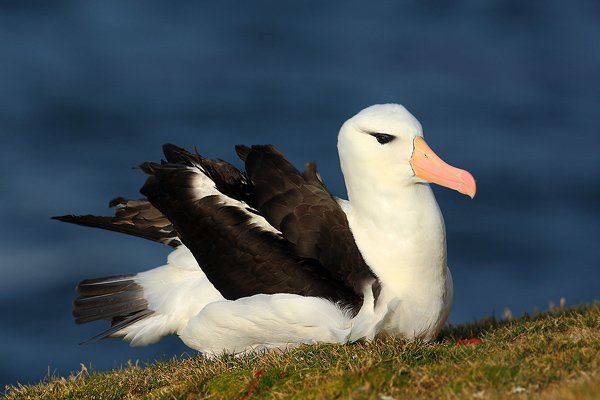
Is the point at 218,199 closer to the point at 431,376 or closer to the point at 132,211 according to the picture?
the point at 132,211

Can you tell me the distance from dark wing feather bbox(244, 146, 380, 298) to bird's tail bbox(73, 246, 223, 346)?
965 mm

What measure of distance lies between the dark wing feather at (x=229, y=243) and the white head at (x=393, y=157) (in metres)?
0.73

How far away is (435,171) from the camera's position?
22.4 feet

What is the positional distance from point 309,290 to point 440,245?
3.11 feet

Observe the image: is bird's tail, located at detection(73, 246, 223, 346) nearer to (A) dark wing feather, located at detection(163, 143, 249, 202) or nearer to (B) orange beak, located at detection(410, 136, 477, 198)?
(A) dark wing feather, located at detection(163, 143, 249, 202)

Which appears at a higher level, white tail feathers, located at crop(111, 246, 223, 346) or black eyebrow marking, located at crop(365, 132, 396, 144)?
black eyebrow marking, located at crop(365, 132, 396, 144)

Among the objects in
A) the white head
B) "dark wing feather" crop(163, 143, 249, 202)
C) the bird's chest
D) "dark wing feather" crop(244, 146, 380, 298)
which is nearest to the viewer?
the bird's chest

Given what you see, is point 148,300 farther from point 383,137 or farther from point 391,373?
point 391,373

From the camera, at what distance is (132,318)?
8000mm

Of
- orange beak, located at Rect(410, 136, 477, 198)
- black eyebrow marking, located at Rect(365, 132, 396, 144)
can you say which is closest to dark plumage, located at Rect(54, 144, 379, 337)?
black eyebrow marking, located at Rect(365, 132, 396, 144)

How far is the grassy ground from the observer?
4945mm

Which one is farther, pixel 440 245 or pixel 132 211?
pixel 132 211

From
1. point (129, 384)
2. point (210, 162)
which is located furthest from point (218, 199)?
point (129, 384)

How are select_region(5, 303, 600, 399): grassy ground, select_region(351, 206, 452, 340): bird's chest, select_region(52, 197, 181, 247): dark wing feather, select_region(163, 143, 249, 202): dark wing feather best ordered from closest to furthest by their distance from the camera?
select_region(5, 303, 600, 399): grassy ground < select_region(351, 206, 452, 340): bird's chest < select_region(163, 143, 249, 202): dark wing feather < select_region(52, 197, 181, 247): dark wing feather
